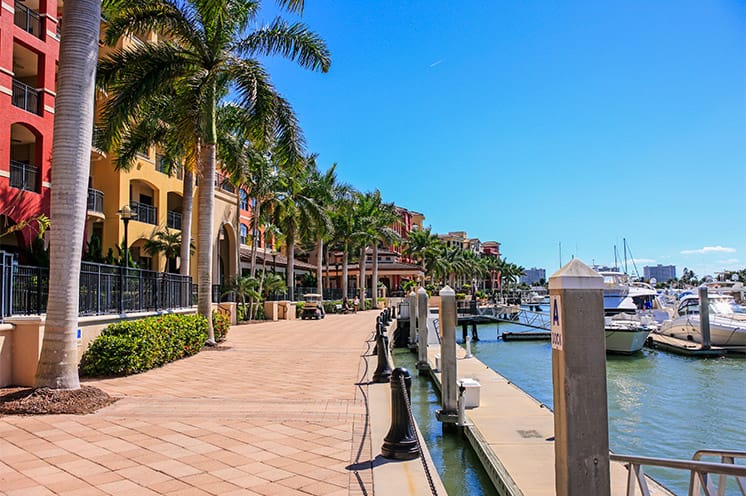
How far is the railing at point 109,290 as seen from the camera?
1063 centimetres

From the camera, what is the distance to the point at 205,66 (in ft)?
56.3

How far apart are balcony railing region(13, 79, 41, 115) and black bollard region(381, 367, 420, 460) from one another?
2095 cm

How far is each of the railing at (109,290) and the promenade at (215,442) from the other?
203 cm

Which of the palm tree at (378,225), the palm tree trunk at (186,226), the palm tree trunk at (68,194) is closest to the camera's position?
the palm tree trunk at (68,194)

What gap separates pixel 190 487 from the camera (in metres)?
5.27

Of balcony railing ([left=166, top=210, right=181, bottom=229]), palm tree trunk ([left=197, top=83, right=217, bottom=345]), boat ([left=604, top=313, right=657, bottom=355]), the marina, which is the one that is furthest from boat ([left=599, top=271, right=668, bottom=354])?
balcony railing ([left=166, top=210, right=181, bottom=229])

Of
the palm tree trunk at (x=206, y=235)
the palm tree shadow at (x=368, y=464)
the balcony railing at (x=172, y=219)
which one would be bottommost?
the palm tree shadow at (x=368, y=464)

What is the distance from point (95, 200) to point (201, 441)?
22.3m

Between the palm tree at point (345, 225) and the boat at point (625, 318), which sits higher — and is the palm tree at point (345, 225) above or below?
above

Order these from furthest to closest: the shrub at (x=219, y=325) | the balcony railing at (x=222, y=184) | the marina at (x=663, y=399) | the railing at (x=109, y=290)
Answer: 1. the balcony railing at (x=222, y=184)
2. the shrub at (x=219, y=325)
3. the marina at (x=663, y=399)
4. the railing at (x=109, y=290)

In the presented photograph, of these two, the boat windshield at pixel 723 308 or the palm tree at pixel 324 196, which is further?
the palm tree at pixel 324 196

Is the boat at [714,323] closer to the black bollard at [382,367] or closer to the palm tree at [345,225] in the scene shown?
the black bollard at [382,367]

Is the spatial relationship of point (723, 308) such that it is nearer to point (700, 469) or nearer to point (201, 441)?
point (201, 441)

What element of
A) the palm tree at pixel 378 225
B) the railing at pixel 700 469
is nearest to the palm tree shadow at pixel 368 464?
the railing at pixel 700 469
